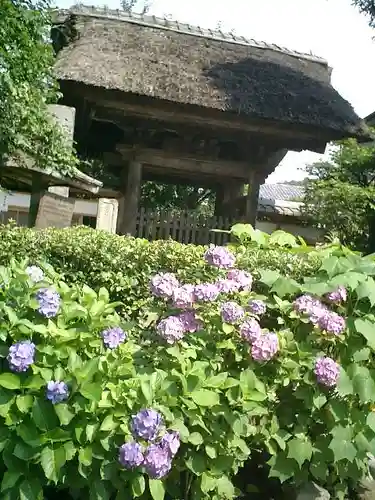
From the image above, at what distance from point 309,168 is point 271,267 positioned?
1272cm

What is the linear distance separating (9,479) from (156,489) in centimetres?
46

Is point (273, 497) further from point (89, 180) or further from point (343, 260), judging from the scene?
point (89, 180)

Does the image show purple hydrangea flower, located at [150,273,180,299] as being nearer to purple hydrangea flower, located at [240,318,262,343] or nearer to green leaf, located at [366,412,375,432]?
purple hydrangea flower, located at [240,318,262,343]

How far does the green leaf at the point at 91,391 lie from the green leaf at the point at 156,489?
31 centimetres

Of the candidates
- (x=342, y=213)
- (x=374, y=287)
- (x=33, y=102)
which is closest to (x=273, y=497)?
(x=374, y=287)

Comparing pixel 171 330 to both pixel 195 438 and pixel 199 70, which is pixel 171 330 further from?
pixel 199 70

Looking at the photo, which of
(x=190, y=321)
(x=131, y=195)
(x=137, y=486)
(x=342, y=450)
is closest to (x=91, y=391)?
(x=137, y=486)

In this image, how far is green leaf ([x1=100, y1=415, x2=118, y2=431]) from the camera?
72.3 inches

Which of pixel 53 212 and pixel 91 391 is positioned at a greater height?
pixel 53 212

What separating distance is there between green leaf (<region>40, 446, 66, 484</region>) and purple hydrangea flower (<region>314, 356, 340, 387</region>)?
3.26 ft

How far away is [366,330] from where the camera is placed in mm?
2301

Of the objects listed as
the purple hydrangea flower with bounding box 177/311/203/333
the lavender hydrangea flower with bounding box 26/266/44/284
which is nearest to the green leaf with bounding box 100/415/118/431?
the purple hydrangea flower with bounding box 177/311/203/333

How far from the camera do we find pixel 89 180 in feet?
23.1

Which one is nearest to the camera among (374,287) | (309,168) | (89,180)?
(374,287)
